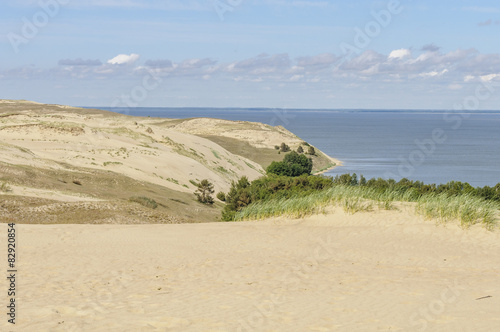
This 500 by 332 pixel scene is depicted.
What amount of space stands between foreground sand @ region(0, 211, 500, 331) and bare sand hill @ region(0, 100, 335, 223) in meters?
5.23

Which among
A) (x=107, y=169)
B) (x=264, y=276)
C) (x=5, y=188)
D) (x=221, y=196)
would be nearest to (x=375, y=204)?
(x=264, y=276)

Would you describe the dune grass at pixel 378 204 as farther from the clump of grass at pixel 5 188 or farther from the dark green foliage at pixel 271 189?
the clump of grass at pixel 5 188

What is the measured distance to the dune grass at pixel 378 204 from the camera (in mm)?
18172

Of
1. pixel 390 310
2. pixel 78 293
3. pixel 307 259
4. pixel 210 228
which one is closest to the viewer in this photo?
pixel 390 310

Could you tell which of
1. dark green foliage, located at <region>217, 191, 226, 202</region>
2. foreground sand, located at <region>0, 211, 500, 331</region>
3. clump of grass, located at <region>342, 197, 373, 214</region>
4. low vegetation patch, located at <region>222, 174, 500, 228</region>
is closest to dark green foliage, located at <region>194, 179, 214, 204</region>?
dark green foliage, located at <region>217, 191, 226, 202</region>

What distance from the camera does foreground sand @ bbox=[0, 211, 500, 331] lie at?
8773 mm

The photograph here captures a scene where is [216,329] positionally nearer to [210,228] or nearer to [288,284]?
[288,284]

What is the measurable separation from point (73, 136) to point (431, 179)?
44.2 meters

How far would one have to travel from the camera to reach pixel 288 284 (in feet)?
38.0

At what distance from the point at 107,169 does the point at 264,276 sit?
35637 mm

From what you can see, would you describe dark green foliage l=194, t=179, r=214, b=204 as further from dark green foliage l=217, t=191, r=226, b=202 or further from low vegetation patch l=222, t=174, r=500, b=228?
low vegetation patch l=222, t=174, r=500, b=228

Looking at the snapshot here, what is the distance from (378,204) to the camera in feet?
65.8

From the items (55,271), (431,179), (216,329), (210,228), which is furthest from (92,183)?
(431,179)

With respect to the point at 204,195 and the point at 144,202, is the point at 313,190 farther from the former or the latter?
the point at 204,195
